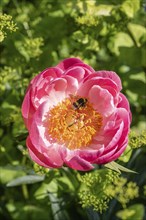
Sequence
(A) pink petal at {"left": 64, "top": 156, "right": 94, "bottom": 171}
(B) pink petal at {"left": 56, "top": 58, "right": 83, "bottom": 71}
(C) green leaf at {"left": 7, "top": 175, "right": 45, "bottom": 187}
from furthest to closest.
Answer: (C) green leaf at {"left": 7, "top": 175, "right": 45, "bottom": 187} < (B) pink petal at {"left": 56, "top": 58, "right": 83, "bottom": 71} < (A) pink petal at {"left": 64, "top": 156, "right": 94, "bottom": 171}

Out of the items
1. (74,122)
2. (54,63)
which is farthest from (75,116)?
(54,63)

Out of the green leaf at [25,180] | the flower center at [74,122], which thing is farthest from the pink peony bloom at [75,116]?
the green leaf at [25,180]

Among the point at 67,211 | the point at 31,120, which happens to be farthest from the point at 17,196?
the point at 31,120

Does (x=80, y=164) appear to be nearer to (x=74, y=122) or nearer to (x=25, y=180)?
(x=74, y=122)

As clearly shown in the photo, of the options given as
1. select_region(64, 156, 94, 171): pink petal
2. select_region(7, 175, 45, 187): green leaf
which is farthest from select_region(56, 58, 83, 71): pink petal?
select_region(7, 175, 45, 187): green leaf

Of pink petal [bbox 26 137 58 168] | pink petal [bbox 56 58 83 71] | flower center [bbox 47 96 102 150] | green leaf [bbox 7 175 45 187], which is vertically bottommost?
green leaf [bbox 7 175 45 187]

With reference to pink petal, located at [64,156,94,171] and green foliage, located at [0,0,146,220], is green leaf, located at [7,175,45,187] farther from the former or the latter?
pink petal, located at [64,156,94,171]

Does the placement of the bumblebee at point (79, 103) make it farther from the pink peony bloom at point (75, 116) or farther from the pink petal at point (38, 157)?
the pink petal at point (38, 157)

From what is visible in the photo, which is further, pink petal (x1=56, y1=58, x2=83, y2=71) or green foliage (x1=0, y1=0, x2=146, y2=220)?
green foliage (x1=0, y1=0, x2=146, y2=220)

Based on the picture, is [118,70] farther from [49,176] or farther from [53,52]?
[49,176]
